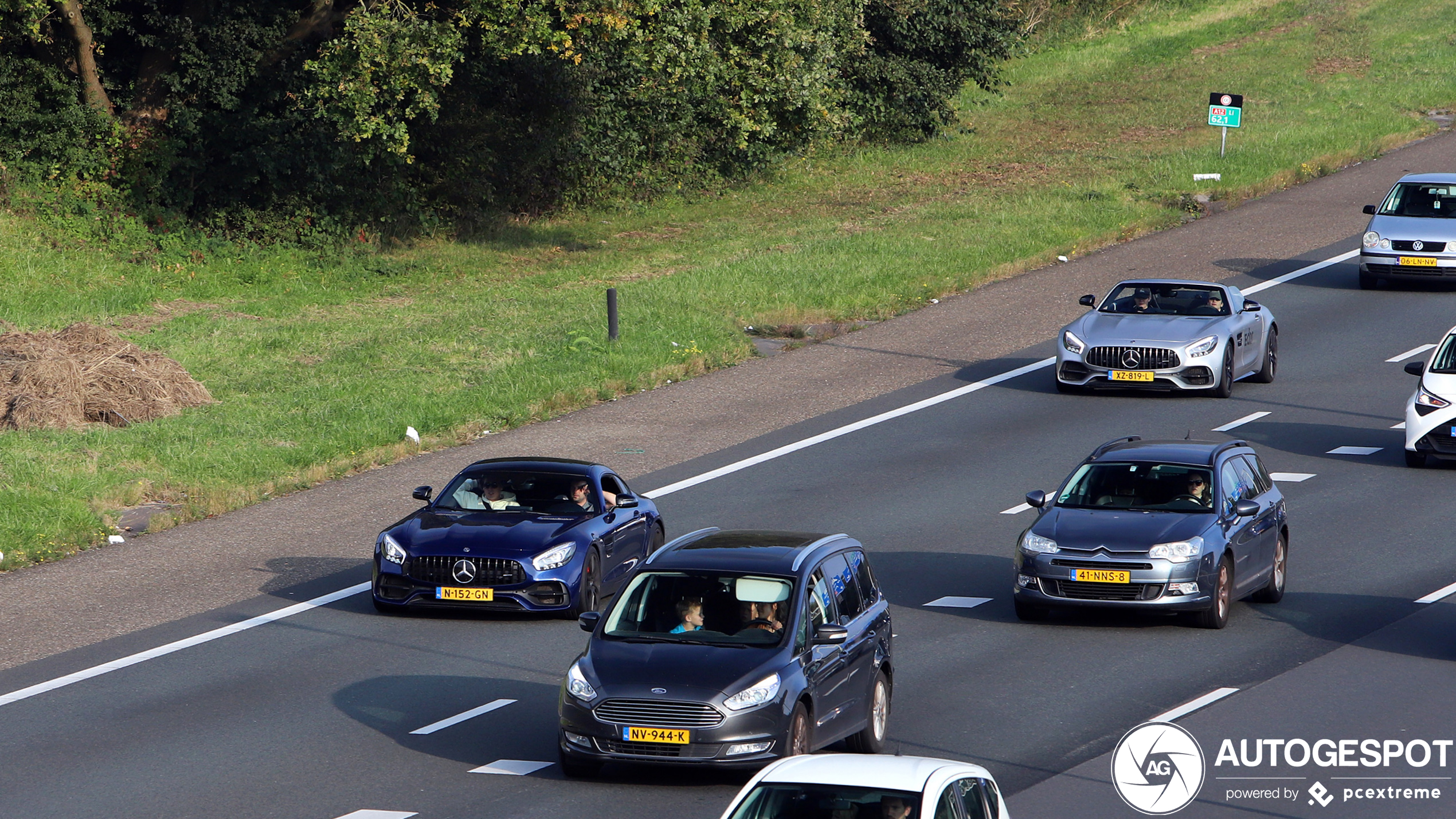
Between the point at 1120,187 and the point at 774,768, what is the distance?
3455cm

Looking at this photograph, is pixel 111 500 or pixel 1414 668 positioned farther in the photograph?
pixel 111 500

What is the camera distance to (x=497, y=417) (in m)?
24.5

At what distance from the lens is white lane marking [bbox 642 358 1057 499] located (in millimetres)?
21422

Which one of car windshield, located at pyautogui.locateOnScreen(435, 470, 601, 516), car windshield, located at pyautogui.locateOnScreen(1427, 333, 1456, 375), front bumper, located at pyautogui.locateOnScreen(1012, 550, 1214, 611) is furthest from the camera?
car windshield, located at pyautogui.locateOnScreen(1427, 333, 1456, 375)

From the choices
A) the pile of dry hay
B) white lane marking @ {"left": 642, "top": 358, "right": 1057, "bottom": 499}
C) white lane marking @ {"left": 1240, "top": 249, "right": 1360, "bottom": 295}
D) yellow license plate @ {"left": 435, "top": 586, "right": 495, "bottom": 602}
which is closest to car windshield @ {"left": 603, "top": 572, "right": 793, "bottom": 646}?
yellow license plate @ {"left": 435, "top": 586, "right": 495, "bottom": 602}

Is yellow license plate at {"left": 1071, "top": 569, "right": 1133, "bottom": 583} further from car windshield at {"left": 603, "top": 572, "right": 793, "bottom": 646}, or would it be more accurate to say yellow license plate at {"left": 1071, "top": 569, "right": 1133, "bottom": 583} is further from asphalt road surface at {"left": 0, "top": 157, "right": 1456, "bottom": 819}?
car windshield at {"left": 603, "top": 572, "right": 793, "bottom": 646}

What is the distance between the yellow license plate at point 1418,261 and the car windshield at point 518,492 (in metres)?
Result: 20.4

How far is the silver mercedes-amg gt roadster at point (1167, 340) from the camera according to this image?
82.0ft

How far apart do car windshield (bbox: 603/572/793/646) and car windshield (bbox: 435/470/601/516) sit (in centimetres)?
486

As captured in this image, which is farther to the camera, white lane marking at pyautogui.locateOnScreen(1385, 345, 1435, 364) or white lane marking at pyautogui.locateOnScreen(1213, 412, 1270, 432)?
white lane marking at pyautogui.locateOnScreen(1385, 345, 1435, 364)

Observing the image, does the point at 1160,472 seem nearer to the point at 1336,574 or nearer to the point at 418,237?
the point at 1336,574

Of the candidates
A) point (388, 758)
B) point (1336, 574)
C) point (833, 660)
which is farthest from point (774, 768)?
point (1336, 574)

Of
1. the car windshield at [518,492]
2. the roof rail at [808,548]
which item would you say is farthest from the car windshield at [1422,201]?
the roof rail at [808,548]

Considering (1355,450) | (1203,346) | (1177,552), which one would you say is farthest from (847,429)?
(1177,552)
